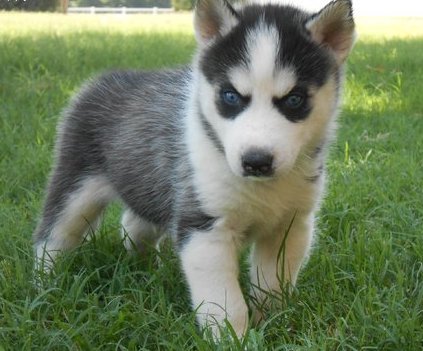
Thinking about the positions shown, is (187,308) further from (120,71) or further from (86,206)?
(120,71)

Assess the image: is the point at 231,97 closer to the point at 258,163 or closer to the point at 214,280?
the point at 258,163

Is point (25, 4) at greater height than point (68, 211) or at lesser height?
greater

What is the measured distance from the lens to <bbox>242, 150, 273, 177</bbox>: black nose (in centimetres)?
302

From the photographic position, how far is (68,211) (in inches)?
168

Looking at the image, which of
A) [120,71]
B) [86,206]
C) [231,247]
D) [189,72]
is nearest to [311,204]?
[231,247]

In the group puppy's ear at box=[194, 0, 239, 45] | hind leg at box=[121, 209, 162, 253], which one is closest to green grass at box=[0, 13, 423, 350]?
hind leg at box=[121, 209, 162, 253]

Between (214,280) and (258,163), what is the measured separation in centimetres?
60

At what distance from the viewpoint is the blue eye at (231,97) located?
3.19m

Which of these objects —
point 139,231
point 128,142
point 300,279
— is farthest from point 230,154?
point 139,231

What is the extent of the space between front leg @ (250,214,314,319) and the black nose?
2.09ft

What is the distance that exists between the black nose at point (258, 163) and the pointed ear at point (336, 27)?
0.71 meters

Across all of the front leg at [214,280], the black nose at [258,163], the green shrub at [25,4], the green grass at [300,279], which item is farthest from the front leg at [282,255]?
the green shrub at [25,4]

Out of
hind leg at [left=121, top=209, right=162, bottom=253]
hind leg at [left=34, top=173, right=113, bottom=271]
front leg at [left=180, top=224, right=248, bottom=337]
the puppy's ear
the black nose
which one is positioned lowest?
hind leg at [left=121, top=209, right=162, bottom=253]

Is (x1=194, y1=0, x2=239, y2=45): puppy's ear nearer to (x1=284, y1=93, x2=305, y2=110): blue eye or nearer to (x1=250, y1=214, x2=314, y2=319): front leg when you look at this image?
(x1=284, y1=93, x2=305, y2=110): blue eye
